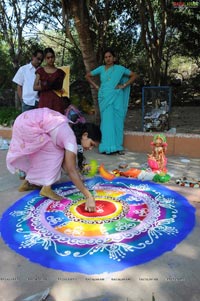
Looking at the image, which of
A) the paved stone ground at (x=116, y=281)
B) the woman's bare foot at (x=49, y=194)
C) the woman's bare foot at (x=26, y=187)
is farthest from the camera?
the woman's bare foot at (x=26, y=187)

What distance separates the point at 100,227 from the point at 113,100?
99.0 inches

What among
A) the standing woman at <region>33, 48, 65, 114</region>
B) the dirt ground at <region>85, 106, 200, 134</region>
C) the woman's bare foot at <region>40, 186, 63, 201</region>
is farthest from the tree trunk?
the woman's bare foot at <region>40, 186, 63, 201</region>

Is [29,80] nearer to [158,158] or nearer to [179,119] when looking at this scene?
[158,158]

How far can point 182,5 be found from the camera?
8.20 meters

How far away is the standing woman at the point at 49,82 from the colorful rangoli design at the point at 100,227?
1337 mm

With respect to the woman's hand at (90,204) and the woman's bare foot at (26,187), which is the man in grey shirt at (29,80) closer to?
the woman's bare foot at (26,187)

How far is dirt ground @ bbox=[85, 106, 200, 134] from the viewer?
250 inches

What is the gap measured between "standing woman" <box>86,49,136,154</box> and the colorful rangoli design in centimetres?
146

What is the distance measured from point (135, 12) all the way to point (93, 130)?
707 cm

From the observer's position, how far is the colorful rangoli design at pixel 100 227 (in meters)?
2.13

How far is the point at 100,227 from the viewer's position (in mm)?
2498

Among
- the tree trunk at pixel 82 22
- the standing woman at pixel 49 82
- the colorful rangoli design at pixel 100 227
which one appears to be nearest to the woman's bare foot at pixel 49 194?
the colorful rangoli design at pixel 100 227

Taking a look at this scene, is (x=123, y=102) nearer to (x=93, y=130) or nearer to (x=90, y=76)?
(x=90, y=76)

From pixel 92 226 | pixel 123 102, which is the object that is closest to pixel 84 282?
pixel 92 226
